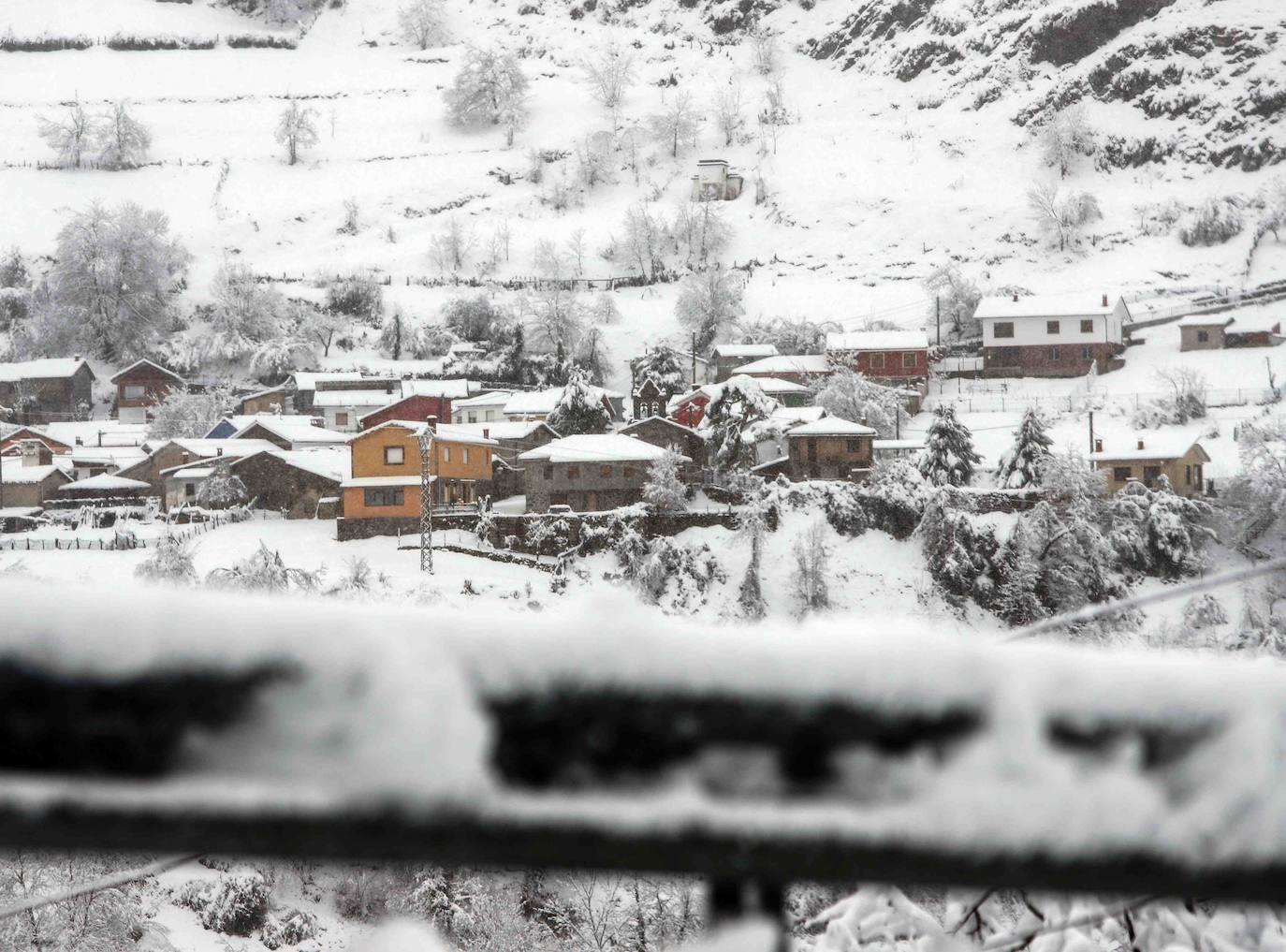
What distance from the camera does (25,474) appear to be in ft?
78.0

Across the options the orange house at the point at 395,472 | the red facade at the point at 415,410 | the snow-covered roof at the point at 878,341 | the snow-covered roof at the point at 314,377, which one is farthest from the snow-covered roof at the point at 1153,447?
the snow-covered roof at the point at 314,377

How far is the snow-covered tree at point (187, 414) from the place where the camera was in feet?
90.9

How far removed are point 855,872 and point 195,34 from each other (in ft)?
236

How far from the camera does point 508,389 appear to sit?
31.3m

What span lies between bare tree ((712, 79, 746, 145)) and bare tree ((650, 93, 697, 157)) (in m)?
1.23

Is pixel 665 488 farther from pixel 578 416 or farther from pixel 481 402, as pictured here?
pixel 481 402

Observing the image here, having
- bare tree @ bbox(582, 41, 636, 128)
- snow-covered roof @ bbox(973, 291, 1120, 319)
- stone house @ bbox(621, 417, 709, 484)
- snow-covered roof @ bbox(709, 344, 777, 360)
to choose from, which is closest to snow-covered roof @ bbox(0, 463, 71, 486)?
stone house @ bbox(621, 417, 709, 484)

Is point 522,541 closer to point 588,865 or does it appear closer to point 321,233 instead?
point 588,865

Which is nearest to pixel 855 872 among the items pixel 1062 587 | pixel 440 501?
pixel 1062 587

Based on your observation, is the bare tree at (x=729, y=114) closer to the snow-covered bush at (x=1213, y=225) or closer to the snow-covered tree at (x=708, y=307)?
the snow-covered tree at (x=708, y=307)

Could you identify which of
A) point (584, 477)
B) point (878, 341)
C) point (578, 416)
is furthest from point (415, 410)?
point (878, 341)

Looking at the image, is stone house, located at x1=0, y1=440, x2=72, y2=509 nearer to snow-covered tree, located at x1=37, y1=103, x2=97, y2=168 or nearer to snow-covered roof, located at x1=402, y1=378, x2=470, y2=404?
snow-covered roof, located at x1=402, y1=378, x2=470, y2=404

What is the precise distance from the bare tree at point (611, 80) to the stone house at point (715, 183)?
24.6 ft

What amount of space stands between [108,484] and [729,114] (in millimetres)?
35031
